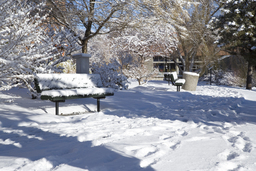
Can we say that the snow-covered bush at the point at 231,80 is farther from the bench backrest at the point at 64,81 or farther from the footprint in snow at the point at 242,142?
the footprint in snow at the point at 242,142

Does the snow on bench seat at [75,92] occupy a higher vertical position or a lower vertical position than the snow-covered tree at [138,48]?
lower

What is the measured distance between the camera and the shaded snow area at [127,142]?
2.18 metres

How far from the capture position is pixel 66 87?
5422 mm

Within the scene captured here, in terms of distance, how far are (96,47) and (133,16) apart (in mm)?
20058

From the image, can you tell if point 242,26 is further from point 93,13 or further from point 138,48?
point 138,48

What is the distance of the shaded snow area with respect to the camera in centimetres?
218

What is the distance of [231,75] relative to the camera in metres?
17.2

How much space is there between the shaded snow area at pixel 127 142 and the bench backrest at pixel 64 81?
0.66m

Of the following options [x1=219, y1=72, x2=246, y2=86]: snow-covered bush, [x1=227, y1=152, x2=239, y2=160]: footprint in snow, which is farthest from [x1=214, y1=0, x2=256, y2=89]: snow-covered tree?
[x1=227, y1=152, x2=239, y2=160]: footprint in snow

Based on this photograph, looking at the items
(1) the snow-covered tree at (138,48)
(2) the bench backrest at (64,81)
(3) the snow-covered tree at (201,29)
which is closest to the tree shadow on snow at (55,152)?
(2) the bench backrest at (64,81)

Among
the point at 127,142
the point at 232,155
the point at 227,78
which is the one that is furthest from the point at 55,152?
the point at 227,78

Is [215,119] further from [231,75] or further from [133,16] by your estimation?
[231,75]

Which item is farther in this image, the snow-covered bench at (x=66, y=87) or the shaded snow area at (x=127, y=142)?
the snow-covered bench at (x=66, y=87)

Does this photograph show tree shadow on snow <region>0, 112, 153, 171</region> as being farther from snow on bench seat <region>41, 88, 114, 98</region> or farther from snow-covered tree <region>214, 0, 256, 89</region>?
snow-covered tree <region>214, 0, 256, 89</region>
